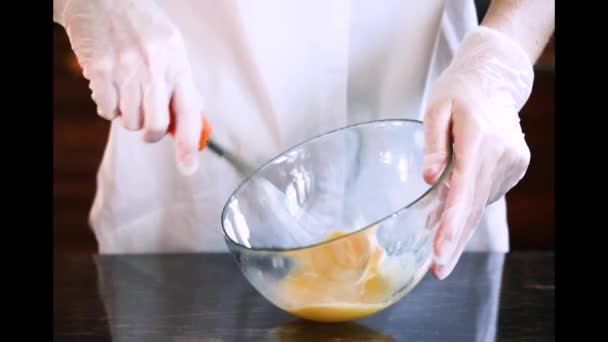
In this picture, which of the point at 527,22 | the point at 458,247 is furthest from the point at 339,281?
the point at 527,22

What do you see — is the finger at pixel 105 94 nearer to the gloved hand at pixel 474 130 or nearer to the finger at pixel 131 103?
the finger at pixel 131 103

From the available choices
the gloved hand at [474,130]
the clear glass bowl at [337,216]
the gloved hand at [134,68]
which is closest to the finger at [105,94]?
the gloved hand at [134,68]

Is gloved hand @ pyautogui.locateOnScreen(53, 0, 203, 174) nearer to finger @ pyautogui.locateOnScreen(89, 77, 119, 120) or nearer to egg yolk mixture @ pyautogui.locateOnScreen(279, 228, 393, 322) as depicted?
finger @ pyautogui.locateOnScreen(89, 77, 119, 120)

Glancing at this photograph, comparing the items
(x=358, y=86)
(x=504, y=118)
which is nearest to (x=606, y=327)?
(x=504, y=118)

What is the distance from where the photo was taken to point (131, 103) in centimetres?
66

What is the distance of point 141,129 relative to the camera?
69 cm

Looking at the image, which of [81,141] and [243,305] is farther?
[81,141]

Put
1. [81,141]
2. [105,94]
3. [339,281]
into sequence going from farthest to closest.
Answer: [81,141], [105,94], [339,281]

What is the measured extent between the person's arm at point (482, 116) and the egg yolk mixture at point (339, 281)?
0.06 meters

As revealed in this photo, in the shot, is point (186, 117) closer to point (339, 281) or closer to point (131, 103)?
point (131, 103)

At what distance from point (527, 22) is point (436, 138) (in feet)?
0.58

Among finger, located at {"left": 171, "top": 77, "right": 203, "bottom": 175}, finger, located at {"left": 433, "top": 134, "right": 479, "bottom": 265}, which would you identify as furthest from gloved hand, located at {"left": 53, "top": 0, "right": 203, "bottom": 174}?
finger, located at {"left": 433, "top": 134, "right": 479, "bottom": 265}

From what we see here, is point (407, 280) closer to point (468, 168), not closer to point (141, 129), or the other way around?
point (468, 168)

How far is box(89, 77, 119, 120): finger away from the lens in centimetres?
67
